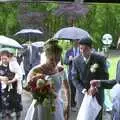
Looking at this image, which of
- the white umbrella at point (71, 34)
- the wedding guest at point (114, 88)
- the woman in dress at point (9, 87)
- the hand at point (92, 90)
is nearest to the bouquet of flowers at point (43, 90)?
the wedding guest at point (114, 88)

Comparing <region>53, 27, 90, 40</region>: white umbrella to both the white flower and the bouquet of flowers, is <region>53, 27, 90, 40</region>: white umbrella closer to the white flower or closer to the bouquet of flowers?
the white flower

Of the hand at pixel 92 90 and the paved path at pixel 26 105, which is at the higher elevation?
the hand at pixel 92 90

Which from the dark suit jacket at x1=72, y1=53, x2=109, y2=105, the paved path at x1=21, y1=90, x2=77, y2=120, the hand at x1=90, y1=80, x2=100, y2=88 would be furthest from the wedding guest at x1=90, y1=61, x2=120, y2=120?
the paved path at x1=21, y1=90, x2=77, y2=120

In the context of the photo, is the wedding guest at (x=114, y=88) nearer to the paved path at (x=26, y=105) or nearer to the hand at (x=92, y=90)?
the hand at (x=92, y=90)

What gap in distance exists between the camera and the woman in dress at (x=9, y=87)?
36.7 ft

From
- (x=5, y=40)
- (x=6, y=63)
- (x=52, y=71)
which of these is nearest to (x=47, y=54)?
(x=52, y=71)

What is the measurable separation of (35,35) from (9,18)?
3492 mm

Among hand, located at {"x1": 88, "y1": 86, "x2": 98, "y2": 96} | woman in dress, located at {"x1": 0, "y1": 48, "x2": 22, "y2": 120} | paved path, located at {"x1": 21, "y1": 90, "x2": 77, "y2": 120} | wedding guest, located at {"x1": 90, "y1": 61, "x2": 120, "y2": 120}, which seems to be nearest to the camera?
wedding guest, located at {"x1": 90, "y1": 61, "x2": 120, "y2": 120}

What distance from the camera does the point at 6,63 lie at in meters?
11.2

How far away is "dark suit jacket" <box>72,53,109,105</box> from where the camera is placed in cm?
A: 923

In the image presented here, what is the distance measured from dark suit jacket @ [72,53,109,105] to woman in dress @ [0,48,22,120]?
2038 millimetres

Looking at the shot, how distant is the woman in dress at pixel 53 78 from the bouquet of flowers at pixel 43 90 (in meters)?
0.06

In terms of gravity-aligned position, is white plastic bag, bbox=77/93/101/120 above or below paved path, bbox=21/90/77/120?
above

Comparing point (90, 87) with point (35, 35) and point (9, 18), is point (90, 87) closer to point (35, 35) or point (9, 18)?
point (35, 35)
